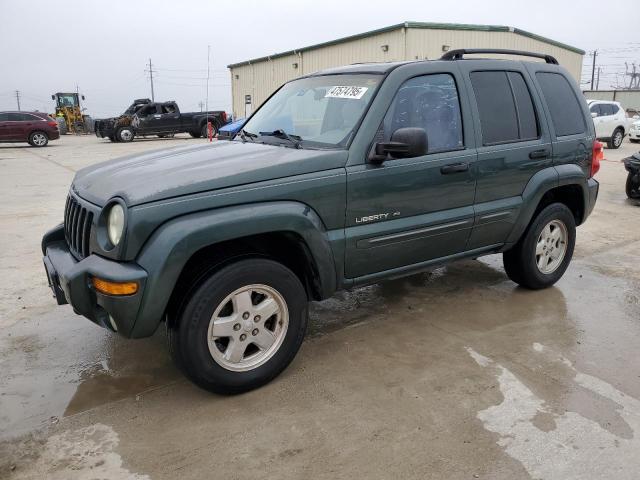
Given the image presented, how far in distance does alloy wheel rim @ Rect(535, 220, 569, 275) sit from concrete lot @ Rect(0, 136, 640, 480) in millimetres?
242

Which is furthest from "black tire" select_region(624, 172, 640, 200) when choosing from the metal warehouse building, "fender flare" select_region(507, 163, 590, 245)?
the metal warehouse building

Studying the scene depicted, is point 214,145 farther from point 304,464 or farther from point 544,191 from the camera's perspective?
point 544,191

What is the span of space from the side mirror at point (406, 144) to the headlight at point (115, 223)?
58.9 inches

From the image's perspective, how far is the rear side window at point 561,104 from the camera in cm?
439

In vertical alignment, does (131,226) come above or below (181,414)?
above

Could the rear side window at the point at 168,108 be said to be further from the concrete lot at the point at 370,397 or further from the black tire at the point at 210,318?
the black tire at the point at 210,318

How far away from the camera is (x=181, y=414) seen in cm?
292

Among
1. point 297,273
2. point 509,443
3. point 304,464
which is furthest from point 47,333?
point 509,443

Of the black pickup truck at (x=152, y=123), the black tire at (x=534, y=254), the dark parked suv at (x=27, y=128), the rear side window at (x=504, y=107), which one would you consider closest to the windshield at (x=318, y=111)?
the rear side window at (x=504, y=107)

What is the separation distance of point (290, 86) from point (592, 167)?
2694 millimetres

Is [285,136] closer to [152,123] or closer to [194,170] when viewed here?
[194,170]

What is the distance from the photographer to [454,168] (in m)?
3.67

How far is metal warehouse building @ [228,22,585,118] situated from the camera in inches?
851

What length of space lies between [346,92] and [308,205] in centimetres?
99
